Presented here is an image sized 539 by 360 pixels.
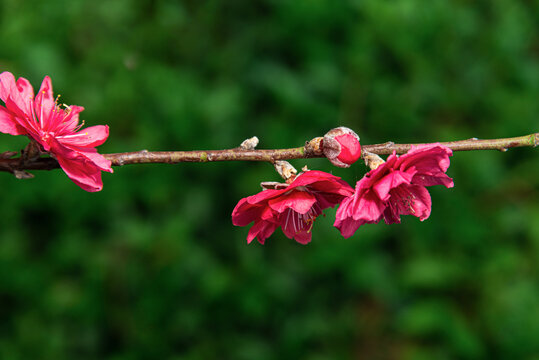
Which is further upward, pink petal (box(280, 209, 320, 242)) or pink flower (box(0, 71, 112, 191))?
pink flower (box(0, 71, 112, 191))

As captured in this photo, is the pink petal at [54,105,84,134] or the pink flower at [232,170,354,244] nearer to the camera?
the pink flower at [232,170,354,244]

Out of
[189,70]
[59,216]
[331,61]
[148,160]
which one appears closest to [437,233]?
[331,61]

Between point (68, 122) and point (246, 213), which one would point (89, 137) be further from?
point (246, 213)

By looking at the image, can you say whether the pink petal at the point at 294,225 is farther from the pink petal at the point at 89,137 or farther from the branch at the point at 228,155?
the pink petal at the point at 89,137

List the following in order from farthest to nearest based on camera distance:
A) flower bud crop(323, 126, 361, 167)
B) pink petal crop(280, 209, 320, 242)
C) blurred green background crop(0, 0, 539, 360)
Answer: blurred green background crop(0, 0, 539, 360)
pink petal crop(280, 209, 320, 242)
flower bud crop(323, 126, 361, 167)

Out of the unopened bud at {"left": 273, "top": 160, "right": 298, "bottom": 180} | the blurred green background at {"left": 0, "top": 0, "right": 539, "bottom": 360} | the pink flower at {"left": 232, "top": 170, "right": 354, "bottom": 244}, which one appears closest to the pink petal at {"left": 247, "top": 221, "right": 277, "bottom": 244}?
the pink flower at {"left": 232, "top": 170, "right": 354, "bottom": 244}

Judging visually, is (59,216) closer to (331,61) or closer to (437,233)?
(331,61)

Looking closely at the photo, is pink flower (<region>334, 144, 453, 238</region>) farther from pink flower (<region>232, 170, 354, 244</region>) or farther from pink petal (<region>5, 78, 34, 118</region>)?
pink petal (<region>5, 78, 34, 118</region>)
